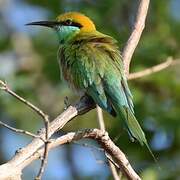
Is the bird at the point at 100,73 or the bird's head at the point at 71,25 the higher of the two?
the bird's head at the point at 71,25

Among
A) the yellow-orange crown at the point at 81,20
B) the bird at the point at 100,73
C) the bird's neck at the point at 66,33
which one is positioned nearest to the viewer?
the bird at the point at 100,73

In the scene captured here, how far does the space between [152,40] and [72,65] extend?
3.39 ft

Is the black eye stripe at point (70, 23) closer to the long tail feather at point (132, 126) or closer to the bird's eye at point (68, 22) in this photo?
the bird's eye at point (68, 22)

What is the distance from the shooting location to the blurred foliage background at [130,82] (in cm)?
381

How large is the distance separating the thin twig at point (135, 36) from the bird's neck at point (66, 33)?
20.4 inches

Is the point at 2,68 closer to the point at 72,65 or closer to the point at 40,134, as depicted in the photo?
the point at 72,65

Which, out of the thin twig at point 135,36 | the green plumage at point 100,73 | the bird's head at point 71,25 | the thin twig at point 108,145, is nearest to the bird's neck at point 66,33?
the bird's head at point 71,25

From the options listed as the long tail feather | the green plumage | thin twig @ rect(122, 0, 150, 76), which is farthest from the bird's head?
the long tail feather

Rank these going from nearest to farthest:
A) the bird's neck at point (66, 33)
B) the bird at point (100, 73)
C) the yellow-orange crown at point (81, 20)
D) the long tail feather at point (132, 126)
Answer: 1. the long tail feather at point (132, 126)
2. the bird at point (100, 73)
3. the bird's neck at point (66, 33)
4. the yellow-orange crown at point (81, 20)

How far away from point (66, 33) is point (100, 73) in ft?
1.83

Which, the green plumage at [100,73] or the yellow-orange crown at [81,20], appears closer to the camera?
the green plumage at [100,73]

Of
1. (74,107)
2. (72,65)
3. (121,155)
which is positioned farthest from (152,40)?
(121,155)

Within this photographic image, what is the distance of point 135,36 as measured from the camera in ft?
9.80

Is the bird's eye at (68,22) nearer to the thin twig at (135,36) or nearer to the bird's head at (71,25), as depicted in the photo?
the bird's head at (71,25)
